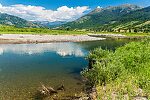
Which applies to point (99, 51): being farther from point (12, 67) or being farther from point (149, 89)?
point (149, 89)

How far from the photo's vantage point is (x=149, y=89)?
103ft

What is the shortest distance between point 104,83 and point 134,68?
6301 mm

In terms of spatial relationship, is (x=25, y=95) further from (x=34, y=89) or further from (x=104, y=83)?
(x=104, y=83)

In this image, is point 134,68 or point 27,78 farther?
point 27,78

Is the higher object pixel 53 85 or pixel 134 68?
pixel 134 68

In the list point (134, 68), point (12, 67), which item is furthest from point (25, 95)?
point (12, 67)

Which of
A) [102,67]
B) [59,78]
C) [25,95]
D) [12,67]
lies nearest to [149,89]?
[102,67]

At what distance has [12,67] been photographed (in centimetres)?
6656

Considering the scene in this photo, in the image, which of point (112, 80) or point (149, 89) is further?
point (112, 80)

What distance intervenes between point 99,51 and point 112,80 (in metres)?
21.8

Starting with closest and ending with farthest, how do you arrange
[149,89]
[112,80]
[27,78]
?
[149,89] < [112,80] < [27,78]

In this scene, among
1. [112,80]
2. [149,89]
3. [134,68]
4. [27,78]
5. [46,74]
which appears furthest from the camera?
[46,74]

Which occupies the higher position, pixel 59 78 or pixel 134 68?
pixel 134 68

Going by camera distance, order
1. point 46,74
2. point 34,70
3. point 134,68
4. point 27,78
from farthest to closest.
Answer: point 34,70, point 46,74, point 27,78, point 134,68
